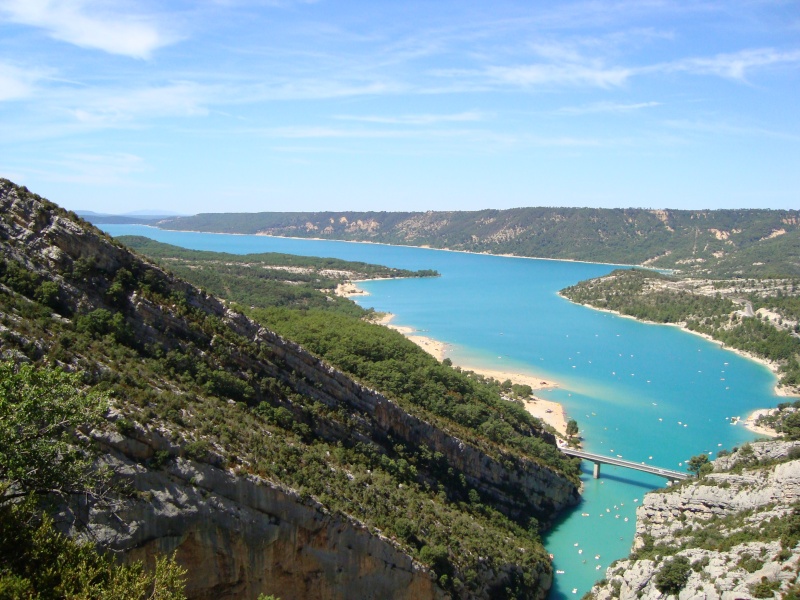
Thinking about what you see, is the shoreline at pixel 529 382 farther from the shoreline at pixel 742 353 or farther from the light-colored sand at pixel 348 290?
the light-colored sand at pixel 348 290

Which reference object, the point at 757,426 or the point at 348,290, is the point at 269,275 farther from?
the point at 757,426

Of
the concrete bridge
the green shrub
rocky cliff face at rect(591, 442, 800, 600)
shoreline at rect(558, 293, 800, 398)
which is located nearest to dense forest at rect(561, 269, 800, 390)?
shoreline at rect(558, 293, 800, 398)

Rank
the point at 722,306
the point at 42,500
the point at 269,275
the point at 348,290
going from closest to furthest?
the point at 42,500 → the point at 722,306 → the point at 269,275 → the point at 348,290

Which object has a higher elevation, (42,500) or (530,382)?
(42,500)

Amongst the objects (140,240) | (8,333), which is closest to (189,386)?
(8,333)

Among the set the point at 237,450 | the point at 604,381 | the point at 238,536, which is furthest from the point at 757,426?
the point at 238,536

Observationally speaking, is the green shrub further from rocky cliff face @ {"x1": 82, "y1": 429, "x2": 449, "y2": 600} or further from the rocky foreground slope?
rocky cliff face @ {"x1": 82, "y1": 429, "x2": 449, "y2": 600}

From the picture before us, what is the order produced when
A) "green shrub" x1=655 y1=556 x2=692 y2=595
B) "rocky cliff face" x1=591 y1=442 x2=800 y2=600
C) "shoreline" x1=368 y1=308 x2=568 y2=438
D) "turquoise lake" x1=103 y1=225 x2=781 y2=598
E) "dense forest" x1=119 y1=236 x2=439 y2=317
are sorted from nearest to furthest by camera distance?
"rocky cliff face" x1=591 y1=442 x2=800 y2=600 < "green shrub" x1=655 y1=556 x2=692 y2=595 < "turquoise lake" x1=103 y1=225 x2=781 y2=598 < "shoreline" x1=368 y1=308 x2=568 y2=438 < "dense forest" x1=119 y1=236 x2=439 y2=317
